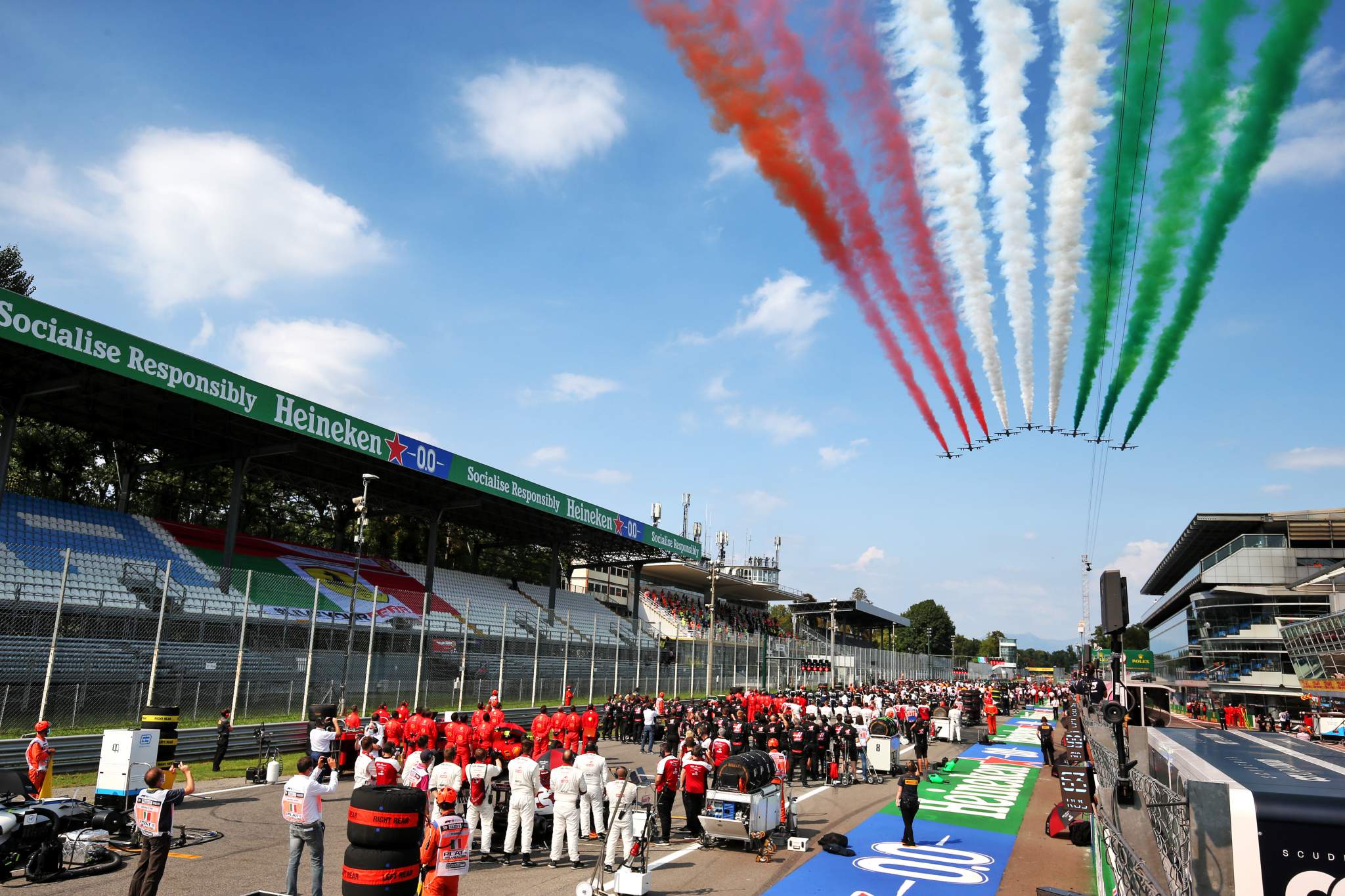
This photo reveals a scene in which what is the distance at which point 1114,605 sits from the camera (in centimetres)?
963

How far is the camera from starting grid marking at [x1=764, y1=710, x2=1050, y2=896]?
10.9 meters

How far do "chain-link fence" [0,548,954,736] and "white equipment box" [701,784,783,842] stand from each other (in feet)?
41.8

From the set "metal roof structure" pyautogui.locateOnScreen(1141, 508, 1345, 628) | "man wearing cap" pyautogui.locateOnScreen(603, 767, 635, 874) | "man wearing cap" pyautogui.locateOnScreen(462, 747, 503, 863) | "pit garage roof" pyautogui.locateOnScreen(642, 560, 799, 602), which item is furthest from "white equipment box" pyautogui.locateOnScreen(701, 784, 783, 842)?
"metal roof structure" pyautogui.locateOnScreen(1141, 508, 1345, 628)

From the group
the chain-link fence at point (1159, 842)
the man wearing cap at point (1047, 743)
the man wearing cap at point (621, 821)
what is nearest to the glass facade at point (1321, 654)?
the man wearing cap at point (1047, 743)

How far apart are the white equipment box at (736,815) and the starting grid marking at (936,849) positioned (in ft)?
2.97

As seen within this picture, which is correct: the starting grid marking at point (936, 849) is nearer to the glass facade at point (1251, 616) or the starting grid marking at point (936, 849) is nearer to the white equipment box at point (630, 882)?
the white equipment box at point (630, 882)

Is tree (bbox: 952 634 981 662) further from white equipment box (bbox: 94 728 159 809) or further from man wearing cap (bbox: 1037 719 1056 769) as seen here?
white equipment box (bbox: 94 728 159 809)

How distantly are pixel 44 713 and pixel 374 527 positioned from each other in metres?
40.0

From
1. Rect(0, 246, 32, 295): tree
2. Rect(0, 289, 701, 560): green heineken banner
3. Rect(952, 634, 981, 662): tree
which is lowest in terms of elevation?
Rect(952, 634, 981, 662): tree

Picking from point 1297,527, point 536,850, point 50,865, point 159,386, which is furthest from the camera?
point 1297,527

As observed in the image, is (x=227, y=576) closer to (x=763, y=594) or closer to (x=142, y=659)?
(x=142, y=659)

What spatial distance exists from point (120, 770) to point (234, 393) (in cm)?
1455

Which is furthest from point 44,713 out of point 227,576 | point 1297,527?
point 1297,527

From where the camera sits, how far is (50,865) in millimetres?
9609
